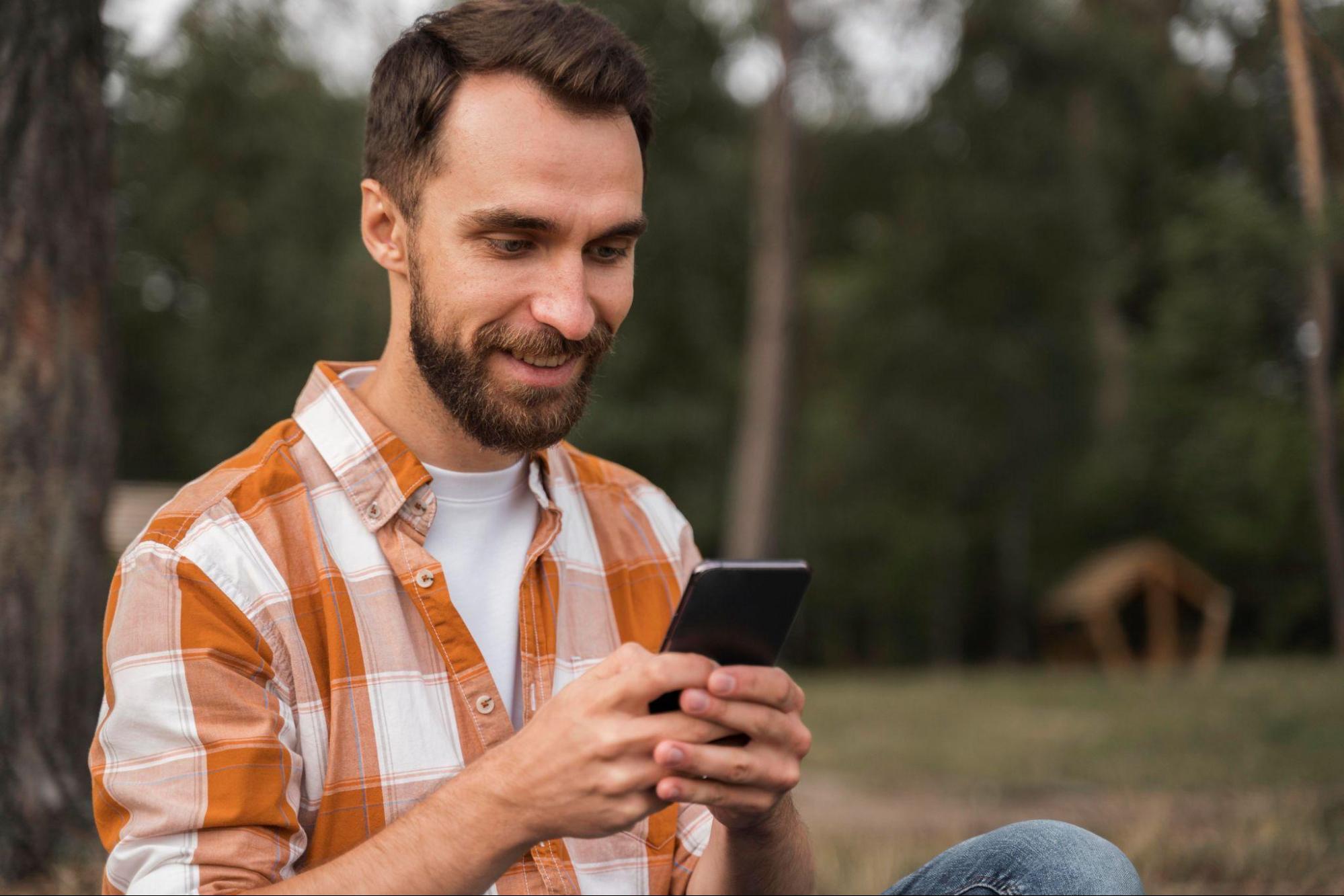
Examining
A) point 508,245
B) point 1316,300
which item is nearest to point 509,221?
point 508,245

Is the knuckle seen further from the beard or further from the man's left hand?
the beard

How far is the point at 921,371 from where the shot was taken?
20.3 meters

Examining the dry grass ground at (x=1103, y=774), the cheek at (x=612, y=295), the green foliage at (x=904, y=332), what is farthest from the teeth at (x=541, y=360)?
the green foliage at (x=904, y=332)

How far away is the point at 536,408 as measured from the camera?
201 centimetres

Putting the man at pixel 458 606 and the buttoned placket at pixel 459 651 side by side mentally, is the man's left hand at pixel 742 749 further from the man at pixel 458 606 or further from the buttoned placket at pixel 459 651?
the buttoned placket at pixel 459 651

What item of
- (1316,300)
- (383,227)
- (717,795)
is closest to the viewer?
(717,795)

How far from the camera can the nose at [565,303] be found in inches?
76.3

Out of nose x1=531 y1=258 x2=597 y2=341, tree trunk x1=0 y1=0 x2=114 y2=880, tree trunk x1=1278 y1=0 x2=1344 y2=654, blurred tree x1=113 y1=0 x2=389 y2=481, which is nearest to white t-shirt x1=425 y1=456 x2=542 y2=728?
nose x1=531 y1=258 x2=597 y2=341

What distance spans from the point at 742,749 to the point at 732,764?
0.09 feet

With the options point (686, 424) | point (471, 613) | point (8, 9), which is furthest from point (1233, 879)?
point (686, 424)

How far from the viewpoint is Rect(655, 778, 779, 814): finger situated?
1426mm

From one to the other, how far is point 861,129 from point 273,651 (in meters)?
17.6

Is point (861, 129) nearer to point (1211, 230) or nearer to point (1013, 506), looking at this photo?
point (1013, 506)

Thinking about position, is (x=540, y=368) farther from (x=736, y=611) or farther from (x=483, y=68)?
(x=736, y=611)
